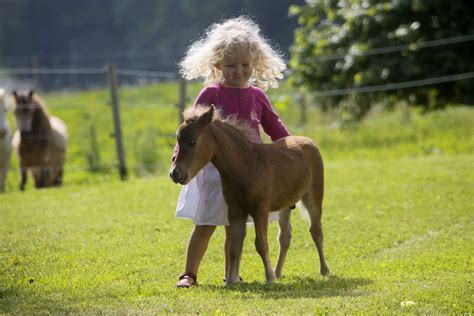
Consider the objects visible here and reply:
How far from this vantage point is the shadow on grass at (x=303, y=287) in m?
6.22

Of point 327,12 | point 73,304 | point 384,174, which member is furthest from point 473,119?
point 73,304

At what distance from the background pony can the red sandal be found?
7867mm

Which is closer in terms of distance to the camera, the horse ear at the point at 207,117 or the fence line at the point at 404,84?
the horse ear at the point at 207,117

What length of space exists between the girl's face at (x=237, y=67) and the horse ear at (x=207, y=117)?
803 mm

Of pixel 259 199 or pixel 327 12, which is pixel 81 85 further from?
pixel 259 199

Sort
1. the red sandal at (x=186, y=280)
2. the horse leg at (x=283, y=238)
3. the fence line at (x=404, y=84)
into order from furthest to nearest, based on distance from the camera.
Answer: the fence line at (x=404, y=84)
the horse leg at (x=283, y=238)
the red sandal at (x=186, y=280)

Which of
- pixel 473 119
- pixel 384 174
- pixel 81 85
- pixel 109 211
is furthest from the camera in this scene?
pixel 81 85

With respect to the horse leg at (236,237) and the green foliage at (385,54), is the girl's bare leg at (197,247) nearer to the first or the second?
the horse leg at (236,237)

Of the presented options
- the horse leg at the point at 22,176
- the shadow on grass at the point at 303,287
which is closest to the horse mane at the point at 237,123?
the shadow on grass at the point at 303,287

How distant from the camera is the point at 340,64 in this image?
18547 millimetres

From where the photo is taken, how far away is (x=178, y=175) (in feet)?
19.6

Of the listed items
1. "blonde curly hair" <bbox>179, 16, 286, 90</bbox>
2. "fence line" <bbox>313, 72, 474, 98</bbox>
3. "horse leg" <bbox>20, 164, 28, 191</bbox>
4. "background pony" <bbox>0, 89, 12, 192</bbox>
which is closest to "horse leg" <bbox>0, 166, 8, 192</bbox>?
"background pony" <bbox>0, 89, 12, 192</bbox>

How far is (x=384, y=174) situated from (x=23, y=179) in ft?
20.2

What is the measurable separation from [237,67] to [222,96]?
27 cm
